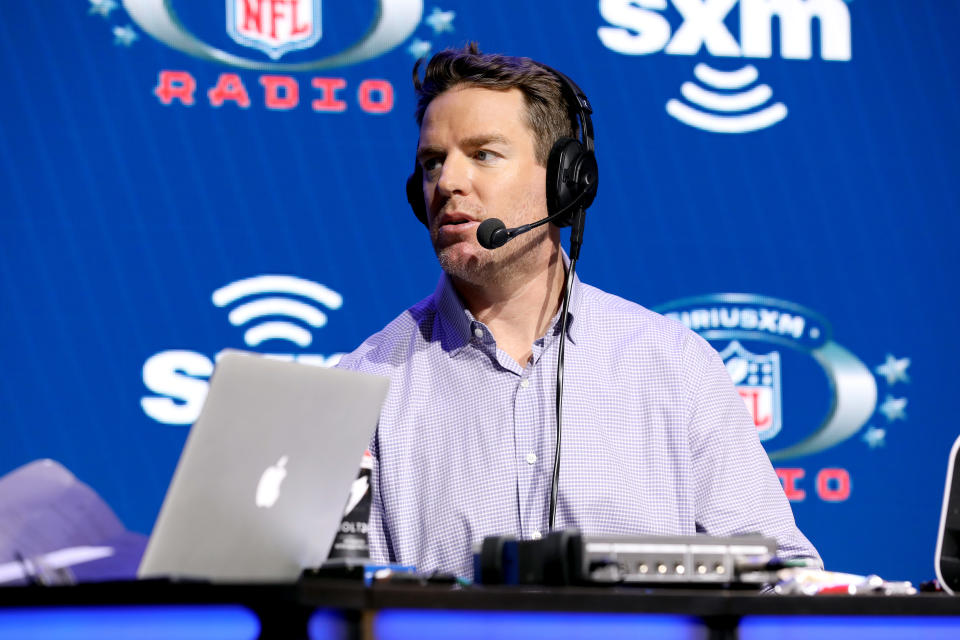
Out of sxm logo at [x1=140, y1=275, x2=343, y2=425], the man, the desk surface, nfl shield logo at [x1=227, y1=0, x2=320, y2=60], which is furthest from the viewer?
nfl shield logo at [x1=227, y1=0, x2=320, y2=60]

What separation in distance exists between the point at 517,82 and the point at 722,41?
1.05m

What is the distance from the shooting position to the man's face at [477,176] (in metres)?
1.83

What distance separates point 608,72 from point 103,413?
1.50 metres

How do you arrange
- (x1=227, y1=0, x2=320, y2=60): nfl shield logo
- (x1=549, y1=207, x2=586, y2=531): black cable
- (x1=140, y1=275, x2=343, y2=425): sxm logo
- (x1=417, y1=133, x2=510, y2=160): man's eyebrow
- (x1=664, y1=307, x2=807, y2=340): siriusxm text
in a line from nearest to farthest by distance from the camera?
(x1=549, y1=207, x2=586, y2=531): black cable
(x1=417, y1=133, x2=510, y2=160): man's eyebrow
(x1=140, y1=275, x2=343, y2=425): sxm logo
(x1=227, y1=0, x2=320, y2=60): nfl shield logo
(x1=664, y1=307, x2=807, y2=340): siriusxm text

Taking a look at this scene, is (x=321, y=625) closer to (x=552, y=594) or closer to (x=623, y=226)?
(x=552, y=594)

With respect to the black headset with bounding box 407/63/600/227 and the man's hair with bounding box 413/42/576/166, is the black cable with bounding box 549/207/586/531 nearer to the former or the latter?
the black headset with bounding box 407/63/600/227

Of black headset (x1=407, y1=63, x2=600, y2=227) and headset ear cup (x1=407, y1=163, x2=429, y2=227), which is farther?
headset ear cup (x1=407, y1=163, x2=429, y2=227)

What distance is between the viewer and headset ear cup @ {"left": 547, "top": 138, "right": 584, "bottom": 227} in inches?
73.2

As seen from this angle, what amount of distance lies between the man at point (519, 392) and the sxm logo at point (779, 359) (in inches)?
29.3

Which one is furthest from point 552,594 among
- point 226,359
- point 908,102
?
point 908,102

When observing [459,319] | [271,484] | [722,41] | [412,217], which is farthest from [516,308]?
[722,41]

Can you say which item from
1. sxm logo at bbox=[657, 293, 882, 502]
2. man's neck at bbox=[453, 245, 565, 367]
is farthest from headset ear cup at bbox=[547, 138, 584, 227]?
sxm logo at bbox=[657, 293, 882, 502]

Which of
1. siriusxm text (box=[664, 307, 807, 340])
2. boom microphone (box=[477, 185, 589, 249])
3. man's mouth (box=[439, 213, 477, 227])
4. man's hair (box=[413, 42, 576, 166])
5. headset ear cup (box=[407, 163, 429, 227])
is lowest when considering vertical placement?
boom microphone (box=[477, 185, 589, 249])

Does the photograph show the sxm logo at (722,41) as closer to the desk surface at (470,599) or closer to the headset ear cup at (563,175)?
the headset ear cup at (563,175)
